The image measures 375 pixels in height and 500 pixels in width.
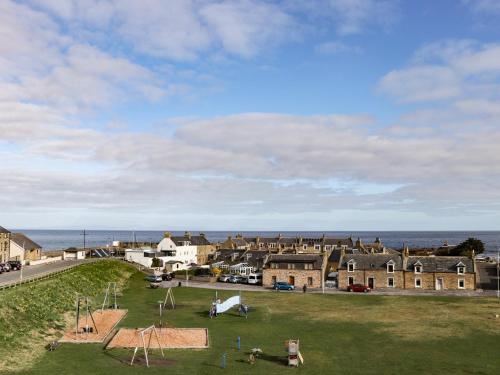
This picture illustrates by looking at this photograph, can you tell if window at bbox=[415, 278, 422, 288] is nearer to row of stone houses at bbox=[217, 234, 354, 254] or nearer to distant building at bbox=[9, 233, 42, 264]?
row of stone houses at bbox=[217, 234, 354, 254]

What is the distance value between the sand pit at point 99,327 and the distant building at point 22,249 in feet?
140

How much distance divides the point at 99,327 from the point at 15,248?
54.6 m

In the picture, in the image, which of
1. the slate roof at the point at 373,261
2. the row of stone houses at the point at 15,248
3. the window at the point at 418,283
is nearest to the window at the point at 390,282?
the slate roof at the point at 373,261

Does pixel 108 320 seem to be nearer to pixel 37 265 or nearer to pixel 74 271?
pixel 74 271

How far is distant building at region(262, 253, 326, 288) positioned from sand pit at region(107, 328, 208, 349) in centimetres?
3463

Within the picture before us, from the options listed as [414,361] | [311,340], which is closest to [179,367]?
[311,340]

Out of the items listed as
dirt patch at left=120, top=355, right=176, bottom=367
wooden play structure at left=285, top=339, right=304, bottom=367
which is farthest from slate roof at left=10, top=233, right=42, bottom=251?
wooden play structure at left=285, top=339, right=304, bottom=367

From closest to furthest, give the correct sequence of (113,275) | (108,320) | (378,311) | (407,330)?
(407,330), (108,320), (378,311), (113,275)

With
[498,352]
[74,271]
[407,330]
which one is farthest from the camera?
[74,271]

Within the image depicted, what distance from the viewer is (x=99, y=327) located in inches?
1689

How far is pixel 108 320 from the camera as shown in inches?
1812

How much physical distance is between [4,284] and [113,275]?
23.8m

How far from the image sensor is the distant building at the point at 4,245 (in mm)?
83125

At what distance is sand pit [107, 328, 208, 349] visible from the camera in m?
36.8
